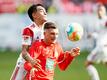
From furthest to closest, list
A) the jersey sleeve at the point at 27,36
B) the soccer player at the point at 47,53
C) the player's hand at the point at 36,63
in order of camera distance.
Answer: the jersey sleeve at the point at 27,36 → the soccer player at the point at 47,53 → the player's hand at the point at 36,63

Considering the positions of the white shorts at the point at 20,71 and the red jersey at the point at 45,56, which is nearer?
the red jersey at the point at 45,56

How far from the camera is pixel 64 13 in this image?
78.8 ft

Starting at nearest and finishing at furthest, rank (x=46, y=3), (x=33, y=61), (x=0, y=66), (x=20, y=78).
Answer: (x=33, y=61) → (x=20, y=78) → (x=0, y=66) → (x=46, y=3)

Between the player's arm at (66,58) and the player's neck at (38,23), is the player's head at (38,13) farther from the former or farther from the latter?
the player's arm at (66,58)

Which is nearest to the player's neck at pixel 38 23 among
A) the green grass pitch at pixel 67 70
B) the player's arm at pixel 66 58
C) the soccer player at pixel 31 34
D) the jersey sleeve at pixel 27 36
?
the soccer player at pixel 31 34

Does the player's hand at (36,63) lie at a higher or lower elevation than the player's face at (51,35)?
lower

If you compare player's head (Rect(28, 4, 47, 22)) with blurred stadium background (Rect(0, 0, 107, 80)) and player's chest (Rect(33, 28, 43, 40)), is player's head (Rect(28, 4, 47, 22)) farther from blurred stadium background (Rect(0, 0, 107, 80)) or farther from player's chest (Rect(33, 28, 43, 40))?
blurred stadium background (Rect(0, 0, 107, 80))

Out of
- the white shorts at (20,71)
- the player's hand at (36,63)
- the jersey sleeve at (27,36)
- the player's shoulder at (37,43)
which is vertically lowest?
the white shorts at (20,71)

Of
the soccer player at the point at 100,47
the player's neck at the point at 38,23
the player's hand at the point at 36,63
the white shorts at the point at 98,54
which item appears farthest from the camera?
the white shorts at the point at 98,54

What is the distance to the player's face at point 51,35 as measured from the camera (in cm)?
960

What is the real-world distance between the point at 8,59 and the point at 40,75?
1140cm

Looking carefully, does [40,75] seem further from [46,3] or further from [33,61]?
[46,3]

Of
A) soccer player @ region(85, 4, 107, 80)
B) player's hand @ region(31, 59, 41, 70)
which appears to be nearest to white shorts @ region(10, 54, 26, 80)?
player's hand @ region(31, 59, 41, 70)

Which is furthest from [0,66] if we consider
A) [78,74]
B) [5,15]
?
[5,15]
